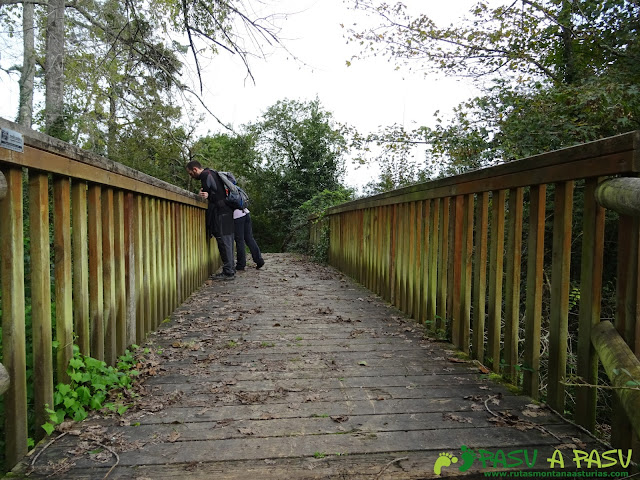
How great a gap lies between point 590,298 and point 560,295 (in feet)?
0.69

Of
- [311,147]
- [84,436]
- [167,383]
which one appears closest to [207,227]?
[167,383]

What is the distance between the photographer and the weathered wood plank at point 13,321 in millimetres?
1642

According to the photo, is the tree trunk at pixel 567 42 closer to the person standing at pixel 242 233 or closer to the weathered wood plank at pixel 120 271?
the person standing at pixel 242 233

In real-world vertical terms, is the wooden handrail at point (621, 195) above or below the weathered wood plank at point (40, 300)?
above

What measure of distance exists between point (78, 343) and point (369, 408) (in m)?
1.47

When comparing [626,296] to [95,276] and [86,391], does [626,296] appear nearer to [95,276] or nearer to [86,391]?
[86,391]

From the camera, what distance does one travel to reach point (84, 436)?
1843 millimetres

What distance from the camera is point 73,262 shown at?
2.25 meters

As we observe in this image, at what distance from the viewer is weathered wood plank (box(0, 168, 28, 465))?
1642 millimetres

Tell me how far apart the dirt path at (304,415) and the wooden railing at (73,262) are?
26 centimetres

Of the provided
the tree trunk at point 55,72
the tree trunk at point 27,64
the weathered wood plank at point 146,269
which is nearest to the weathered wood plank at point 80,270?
the weathered wood plank at point 146,269

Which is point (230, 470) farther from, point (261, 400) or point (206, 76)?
point (206, 76)

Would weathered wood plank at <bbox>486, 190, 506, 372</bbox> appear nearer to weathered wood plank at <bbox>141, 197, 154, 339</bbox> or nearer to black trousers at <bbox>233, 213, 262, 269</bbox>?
weathered wood plank at <bbox>141, 197, 154, 339</bbox>

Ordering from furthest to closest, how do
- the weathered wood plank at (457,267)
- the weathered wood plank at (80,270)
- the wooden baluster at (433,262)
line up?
the wooden baluster at (433,262), the weathered wood plank at (457,267), the weathered wood plank at (80,270)
